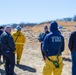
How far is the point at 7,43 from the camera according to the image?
11.7 m

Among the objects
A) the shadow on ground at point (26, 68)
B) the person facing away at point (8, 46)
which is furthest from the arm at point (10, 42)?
the shadow on ground at point (26, 68)

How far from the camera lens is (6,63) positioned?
12.0m

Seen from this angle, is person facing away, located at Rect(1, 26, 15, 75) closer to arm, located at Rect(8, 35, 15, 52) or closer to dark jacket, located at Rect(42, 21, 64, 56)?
arm, located at Rect(8, 35, 15, 52)

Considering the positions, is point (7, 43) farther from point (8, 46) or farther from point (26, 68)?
point (26, 68)

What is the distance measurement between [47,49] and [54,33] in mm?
516

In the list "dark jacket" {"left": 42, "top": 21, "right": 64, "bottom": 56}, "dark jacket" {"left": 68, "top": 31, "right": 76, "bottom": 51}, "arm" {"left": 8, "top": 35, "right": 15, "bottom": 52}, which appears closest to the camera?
"dark jacket" {"left": 42, "top": 21, "right": 64, "bottom": 56}

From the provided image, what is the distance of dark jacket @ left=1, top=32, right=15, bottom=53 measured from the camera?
37.9ft

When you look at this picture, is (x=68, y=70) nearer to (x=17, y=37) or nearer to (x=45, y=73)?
(x=17, y=37)

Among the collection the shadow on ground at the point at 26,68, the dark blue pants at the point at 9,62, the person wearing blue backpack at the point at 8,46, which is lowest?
the shadow on ground at the point at 26,68

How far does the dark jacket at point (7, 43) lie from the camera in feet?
37.9

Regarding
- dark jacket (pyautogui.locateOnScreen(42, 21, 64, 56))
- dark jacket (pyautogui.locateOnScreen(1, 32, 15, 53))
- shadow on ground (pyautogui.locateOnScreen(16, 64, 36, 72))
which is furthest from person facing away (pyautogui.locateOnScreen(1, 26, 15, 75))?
shadow on ground (pyautogui.locateOnScreen(16, 64, 36, 72))

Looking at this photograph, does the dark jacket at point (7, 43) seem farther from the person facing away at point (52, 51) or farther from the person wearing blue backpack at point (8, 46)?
the person facing away at point (52, 51)

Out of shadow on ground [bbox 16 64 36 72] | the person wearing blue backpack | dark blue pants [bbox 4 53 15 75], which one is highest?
the person wearing blue backpack

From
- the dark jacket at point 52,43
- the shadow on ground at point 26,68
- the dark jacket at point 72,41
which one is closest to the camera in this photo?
the dark jacket at point 52,43
